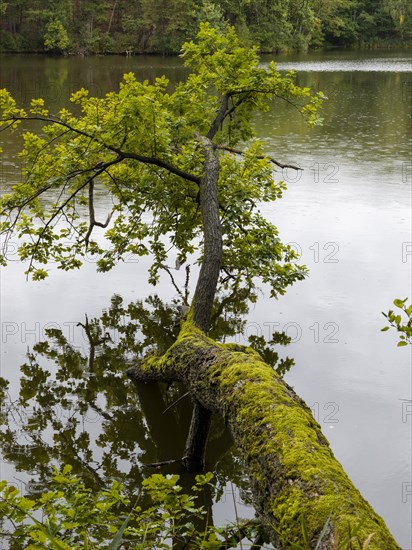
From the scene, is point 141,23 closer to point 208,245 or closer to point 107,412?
point 208,245

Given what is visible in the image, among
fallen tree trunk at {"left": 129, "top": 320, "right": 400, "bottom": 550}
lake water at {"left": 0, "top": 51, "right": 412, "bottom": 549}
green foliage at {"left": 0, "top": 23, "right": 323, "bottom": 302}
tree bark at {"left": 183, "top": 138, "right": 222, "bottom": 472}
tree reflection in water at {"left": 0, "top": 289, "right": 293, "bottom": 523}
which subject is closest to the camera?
fallen tree trunk at {"left": 129, "top": 320, "right": 400, "bottom": 550}

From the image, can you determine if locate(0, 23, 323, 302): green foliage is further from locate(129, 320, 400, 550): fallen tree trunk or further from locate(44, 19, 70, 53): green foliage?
locate(44, 19, 70, 53): green foliage

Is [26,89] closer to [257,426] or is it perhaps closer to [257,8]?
[257,426]

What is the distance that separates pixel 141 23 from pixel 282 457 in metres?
42.9

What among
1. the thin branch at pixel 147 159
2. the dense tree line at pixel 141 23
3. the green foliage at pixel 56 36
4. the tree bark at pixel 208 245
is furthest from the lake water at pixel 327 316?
the dense tree line at pixel 141 23

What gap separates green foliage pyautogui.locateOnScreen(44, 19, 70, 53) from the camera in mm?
40344

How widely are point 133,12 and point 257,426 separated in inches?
1779

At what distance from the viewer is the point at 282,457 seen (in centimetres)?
328

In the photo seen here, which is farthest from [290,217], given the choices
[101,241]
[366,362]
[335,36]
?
[335,36]

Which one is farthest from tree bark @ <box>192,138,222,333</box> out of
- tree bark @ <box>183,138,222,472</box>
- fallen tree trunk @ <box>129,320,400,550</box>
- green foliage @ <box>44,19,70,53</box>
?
green foliage @ <box>44,19,70,53</box>

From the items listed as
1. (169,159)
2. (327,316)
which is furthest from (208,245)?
(327,316)

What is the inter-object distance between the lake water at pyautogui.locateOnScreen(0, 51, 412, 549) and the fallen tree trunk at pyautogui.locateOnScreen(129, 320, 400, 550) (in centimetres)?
97

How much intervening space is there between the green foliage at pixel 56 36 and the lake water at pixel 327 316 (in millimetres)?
25692

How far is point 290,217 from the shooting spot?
11.2m
